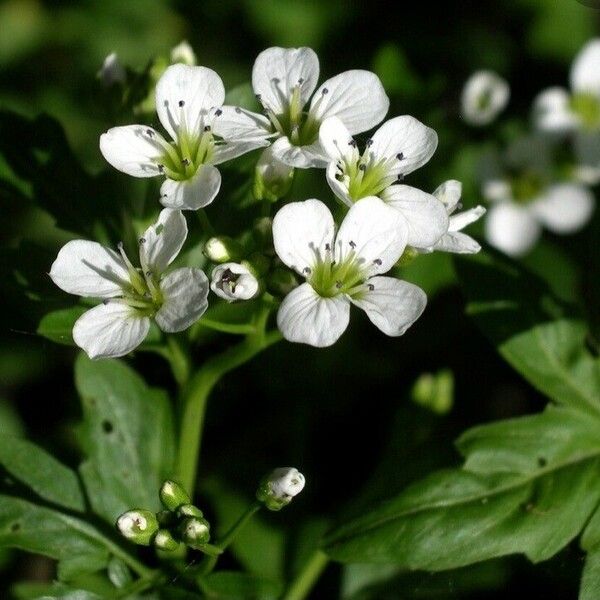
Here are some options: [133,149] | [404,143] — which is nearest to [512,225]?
[404,143]

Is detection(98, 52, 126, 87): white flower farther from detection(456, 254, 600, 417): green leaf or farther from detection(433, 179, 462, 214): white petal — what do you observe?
detection(456, 254, 600, 417): green leaf

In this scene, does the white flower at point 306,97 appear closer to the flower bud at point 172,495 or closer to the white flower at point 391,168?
the white flower at point 391,168

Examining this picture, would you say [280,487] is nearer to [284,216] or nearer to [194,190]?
[284,216]

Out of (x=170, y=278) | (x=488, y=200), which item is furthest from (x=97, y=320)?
(x=488, y=200)

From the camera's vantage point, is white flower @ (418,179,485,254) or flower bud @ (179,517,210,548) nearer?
flower bud @ (179,517,210,548)

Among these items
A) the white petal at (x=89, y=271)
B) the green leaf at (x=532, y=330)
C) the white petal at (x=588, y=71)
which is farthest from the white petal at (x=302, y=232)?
the white petal at (x=588, y=71)

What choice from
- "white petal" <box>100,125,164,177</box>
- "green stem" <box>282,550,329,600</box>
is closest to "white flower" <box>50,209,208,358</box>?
"white petal" <box>100,125,164,177</box>
